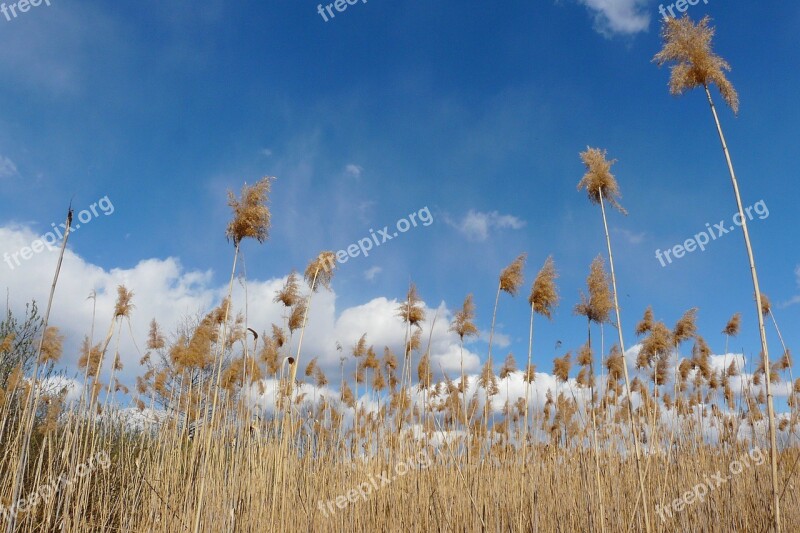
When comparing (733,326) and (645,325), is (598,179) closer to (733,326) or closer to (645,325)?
(645,325)

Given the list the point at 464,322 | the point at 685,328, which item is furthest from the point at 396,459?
the point at 685,328

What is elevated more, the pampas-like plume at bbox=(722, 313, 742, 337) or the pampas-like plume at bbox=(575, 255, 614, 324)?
the pampas-like plume at bbox=(722, 313, 742, 337)

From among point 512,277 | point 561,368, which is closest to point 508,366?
point 561,368

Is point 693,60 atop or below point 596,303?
atop

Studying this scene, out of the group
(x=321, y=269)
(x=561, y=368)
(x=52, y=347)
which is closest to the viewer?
(x=321, y=269)

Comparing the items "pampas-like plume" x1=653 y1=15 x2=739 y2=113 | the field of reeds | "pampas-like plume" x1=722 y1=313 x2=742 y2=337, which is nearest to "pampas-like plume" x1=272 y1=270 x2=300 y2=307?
the field of reeds

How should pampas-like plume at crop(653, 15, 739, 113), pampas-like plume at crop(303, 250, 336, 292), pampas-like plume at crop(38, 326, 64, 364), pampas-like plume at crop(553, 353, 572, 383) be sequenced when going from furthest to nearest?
pampas-like plume at crop(553, 353, 572, 383), pampas-like plume at crop(38, 326, 64, 364), pampas-like plume at crop(303, 250, 336, 292), pampas-like plume at crop(653, 15, 739, 113)

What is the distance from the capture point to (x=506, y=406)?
28.7 feet

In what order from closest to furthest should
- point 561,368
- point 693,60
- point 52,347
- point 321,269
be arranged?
1. point 693,60
2. point 321,269
3. point 52,347
4. point 561,368

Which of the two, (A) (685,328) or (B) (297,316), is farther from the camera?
(A) (685,328)

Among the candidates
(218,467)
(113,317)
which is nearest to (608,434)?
(218,467)

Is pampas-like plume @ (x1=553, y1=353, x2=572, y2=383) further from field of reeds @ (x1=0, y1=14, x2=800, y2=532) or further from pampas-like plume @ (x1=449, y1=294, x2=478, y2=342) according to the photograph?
pampas-like plume @ (x1=449, y1=294, x2=478, y2=342)

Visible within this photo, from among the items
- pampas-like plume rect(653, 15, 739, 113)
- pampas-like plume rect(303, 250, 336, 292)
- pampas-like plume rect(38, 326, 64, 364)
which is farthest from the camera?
pampas-like plume rect(38, 326, 64, 364)

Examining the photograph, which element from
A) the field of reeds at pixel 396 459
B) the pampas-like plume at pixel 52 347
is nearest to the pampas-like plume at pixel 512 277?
the field of reeds at pixel 396 459
